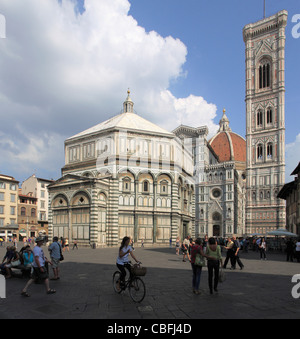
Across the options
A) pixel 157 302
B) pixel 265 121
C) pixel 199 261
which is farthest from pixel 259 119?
pixel 157 302

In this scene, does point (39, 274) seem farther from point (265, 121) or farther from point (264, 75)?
point (264, 75)

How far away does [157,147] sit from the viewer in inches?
1517

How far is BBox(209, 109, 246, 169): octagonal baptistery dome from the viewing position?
4449 inches

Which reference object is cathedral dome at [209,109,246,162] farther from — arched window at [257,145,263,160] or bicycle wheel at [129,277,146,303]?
bicycle wheel at [129,277,146,303]

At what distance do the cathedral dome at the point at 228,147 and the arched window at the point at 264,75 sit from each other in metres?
36.6

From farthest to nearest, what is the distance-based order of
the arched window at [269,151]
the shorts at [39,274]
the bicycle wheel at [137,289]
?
the arched window at [269,151] → the shorts at [39,274] → the bicycle wheel at [137,289]

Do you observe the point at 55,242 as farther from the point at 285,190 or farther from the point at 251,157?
the point at 251,157

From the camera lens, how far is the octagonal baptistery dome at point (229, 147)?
11300cm

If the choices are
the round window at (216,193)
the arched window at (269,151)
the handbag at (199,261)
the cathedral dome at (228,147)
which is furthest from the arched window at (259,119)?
the handbag at (199,261)

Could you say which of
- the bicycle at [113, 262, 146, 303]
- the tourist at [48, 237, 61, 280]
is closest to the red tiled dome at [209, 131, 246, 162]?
the tourist at [48, 237, 61, 280]

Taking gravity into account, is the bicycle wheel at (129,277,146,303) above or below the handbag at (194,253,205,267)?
below

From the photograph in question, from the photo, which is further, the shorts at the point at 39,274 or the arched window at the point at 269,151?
the arched window at the point at 269,151

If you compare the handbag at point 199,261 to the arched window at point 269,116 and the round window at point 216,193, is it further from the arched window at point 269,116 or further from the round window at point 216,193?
the round window at point 216,193
